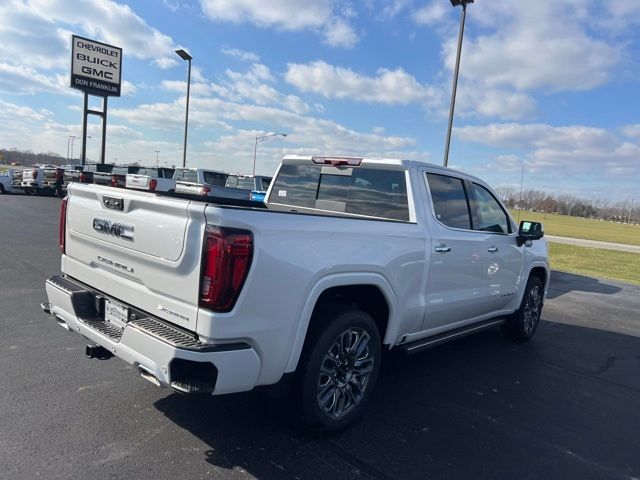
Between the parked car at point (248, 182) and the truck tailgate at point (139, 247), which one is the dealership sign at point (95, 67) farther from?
the truck tailgate at point (139, 247)

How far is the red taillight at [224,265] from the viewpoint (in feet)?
8.57

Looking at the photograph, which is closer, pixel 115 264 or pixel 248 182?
pixel 115 264

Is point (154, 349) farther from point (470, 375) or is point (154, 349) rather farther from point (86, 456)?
point (470, 375)

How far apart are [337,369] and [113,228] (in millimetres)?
1786

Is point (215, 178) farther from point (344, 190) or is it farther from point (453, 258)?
point (453, 258)


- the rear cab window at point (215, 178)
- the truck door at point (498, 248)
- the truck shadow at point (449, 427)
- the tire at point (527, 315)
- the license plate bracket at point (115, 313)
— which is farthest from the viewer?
the rear cab window at point (215, 178)

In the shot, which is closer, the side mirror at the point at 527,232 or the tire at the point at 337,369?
the tire at the point at 337,369

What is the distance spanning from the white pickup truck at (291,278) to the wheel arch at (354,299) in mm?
11

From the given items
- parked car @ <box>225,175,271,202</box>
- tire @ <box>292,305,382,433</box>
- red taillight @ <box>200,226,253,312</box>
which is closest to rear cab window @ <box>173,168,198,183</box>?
parked car @ <box>225,175,271,202</box>

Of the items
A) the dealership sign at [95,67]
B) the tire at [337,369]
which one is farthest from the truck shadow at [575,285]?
the dealership sign at [95,67]

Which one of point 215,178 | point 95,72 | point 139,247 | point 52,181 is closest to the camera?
point 139,247

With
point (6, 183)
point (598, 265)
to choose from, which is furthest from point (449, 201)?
point (6, 183)

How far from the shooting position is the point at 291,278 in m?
2.88

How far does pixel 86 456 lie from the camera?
9.66ft
